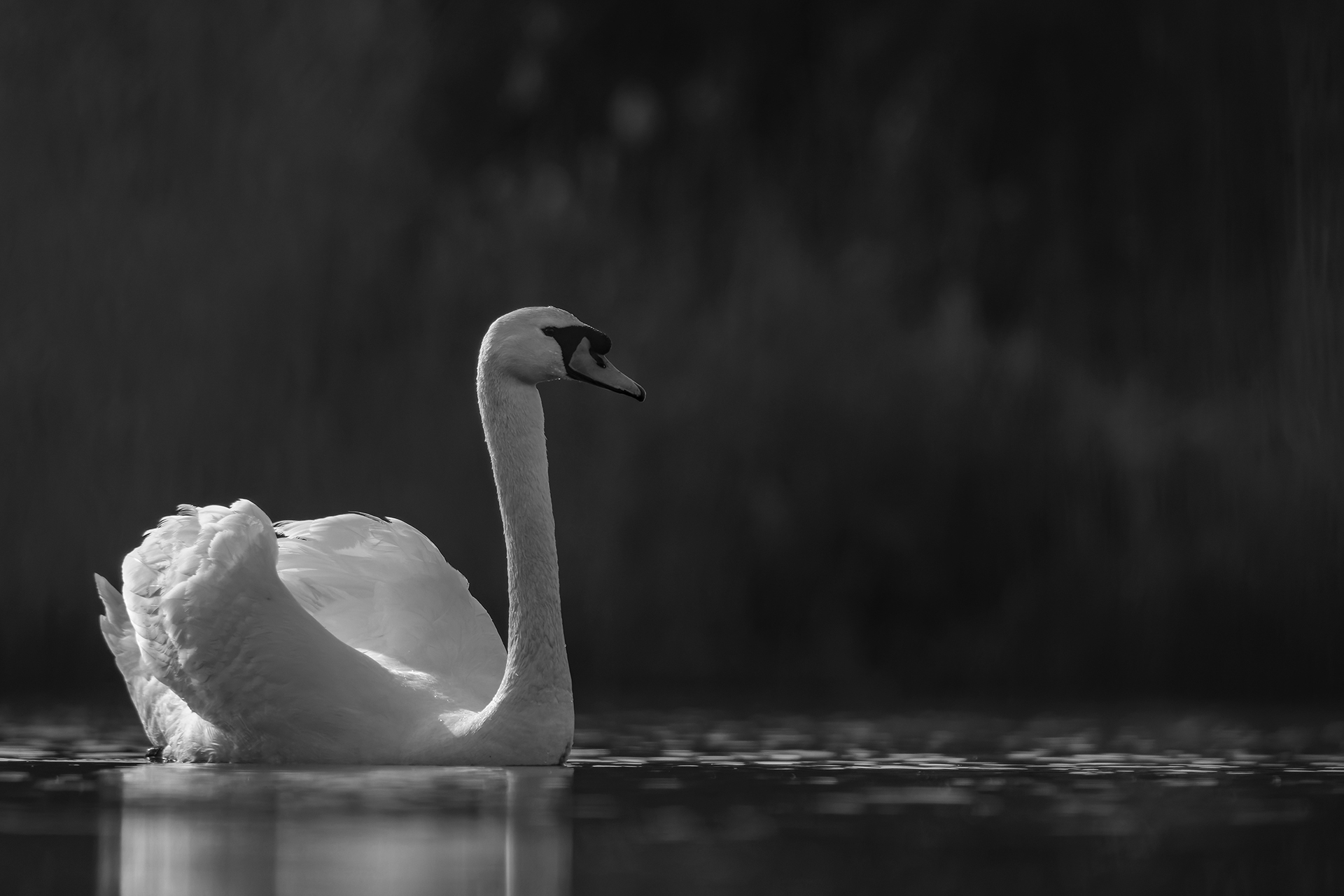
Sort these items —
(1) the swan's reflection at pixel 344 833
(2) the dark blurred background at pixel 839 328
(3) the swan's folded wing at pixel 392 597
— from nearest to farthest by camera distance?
(1) the swan's reflection at pixel 344 833, (3) the swan's folded wing at pixel 392 597, (2) the dark blurred background at pixel 839 328

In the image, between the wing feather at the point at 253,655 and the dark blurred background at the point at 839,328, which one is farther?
the dark blurred background at the point at 839,328

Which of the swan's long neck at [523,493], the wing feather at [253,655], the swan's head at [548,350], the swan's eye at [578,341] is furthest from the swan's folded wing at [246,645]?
the swan's eye at [578,341]

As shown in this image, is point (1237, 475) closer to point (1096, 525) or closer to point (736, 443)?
point (1096, 525)

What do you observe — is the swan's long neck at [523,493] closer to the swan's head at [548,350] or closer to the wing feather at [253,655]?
the swan's head at [548,350]

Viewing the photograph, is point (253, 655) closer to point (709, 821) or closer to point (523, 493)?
point (523, 493)

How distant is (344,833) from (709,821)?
1116 millimetres

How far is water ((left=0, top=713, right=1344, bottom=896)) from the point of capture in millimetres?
5832

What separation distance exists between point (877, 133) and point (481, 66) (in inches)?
127

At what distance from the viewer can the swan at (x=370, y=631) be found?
29.1 ft

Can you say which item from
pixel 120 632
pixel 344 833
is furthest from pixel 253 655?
pixel 344 833

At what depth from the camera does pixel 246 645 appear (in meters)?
9.02

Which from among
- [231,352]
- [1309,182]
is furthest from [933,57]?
[231,352]

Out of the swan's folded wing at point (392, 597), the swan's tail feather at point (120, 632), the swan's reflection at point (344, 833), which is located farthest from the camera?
the swan's tail feather at point (120, 632)

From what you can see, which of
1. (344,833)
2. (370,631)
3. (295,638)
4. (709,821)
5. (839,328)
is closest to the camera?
(344,833)
